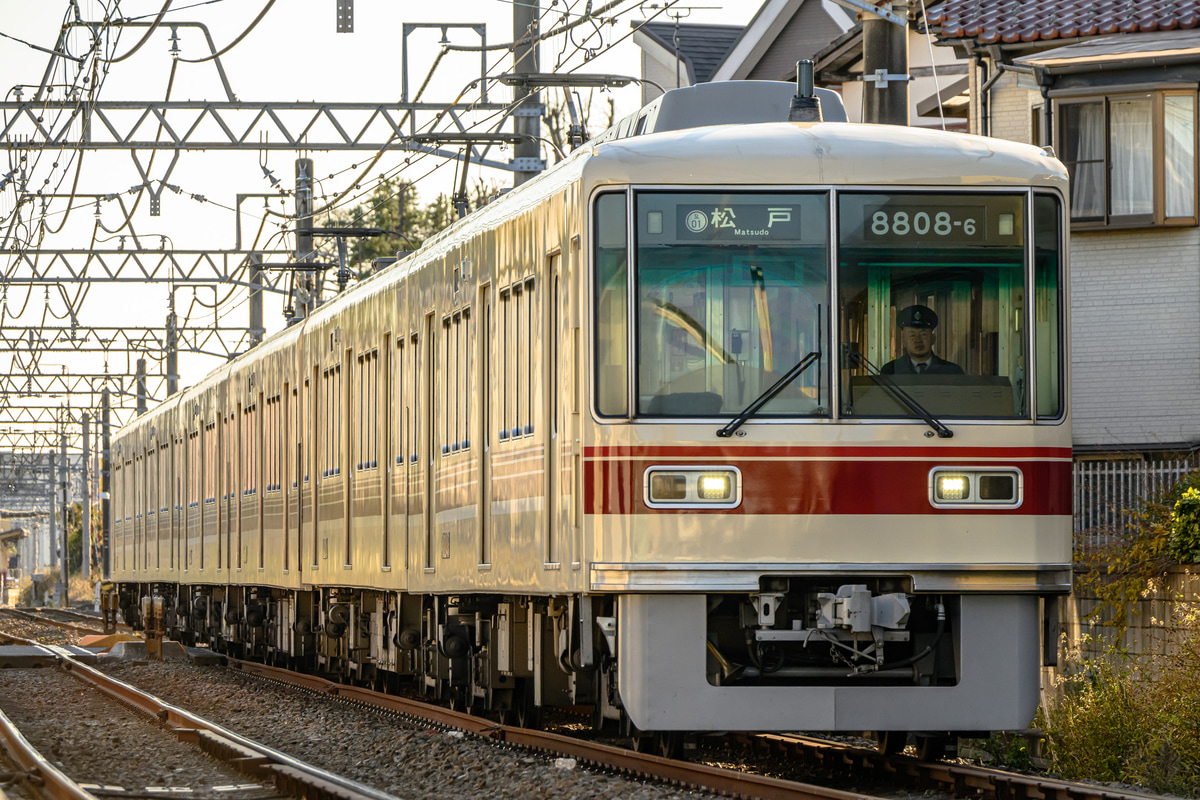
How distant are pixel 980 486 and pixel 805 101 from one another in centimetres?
239

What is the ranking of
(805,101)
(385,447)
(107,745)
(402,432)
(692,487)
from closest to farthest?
1. (692,487)
2. (805,101)
3. (107,745)
4. (402,432)
5. (385,447)

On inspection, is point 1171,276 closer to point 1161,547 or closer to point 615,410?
point 1161,547

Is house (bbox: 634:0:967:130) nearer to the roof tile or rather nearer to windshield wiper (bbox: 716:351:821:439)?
the roof tile

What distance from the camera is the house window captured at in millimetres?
18562

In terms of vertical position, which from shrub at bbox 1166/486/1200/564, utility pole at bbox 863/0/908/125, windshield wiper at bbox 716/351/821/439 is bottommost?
shrub at bbox 1166/486/1200/564

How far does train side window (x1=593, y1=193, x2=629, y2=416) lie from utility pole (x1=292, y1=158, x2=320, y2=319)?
660 inches

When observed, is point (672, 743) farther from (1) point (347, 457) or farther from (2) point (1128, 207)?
(2) point (1128, 207)

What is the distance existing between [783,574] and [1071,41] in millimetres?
11481

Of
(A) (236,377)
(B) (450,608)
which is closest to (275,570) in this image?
(A) (236,377)

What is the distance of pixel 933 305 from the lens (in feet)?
30.6

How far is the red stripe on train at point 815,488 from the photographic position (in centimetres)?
916

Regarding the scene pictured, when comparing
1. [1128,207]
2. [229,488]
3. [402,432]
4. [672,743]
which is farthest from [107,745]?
[1128,207]

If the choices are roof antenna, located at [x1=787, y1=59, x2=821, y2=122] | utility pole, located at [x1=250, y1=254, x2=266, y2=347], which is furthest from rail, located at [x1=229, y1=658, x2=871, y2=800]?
utility pole, located at [x1=250, y1=254, x2=266, y2=347]

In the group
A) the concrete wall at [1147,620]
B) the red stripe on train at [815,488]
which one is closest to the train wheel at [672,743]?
the red stripe on train at [815,488]
